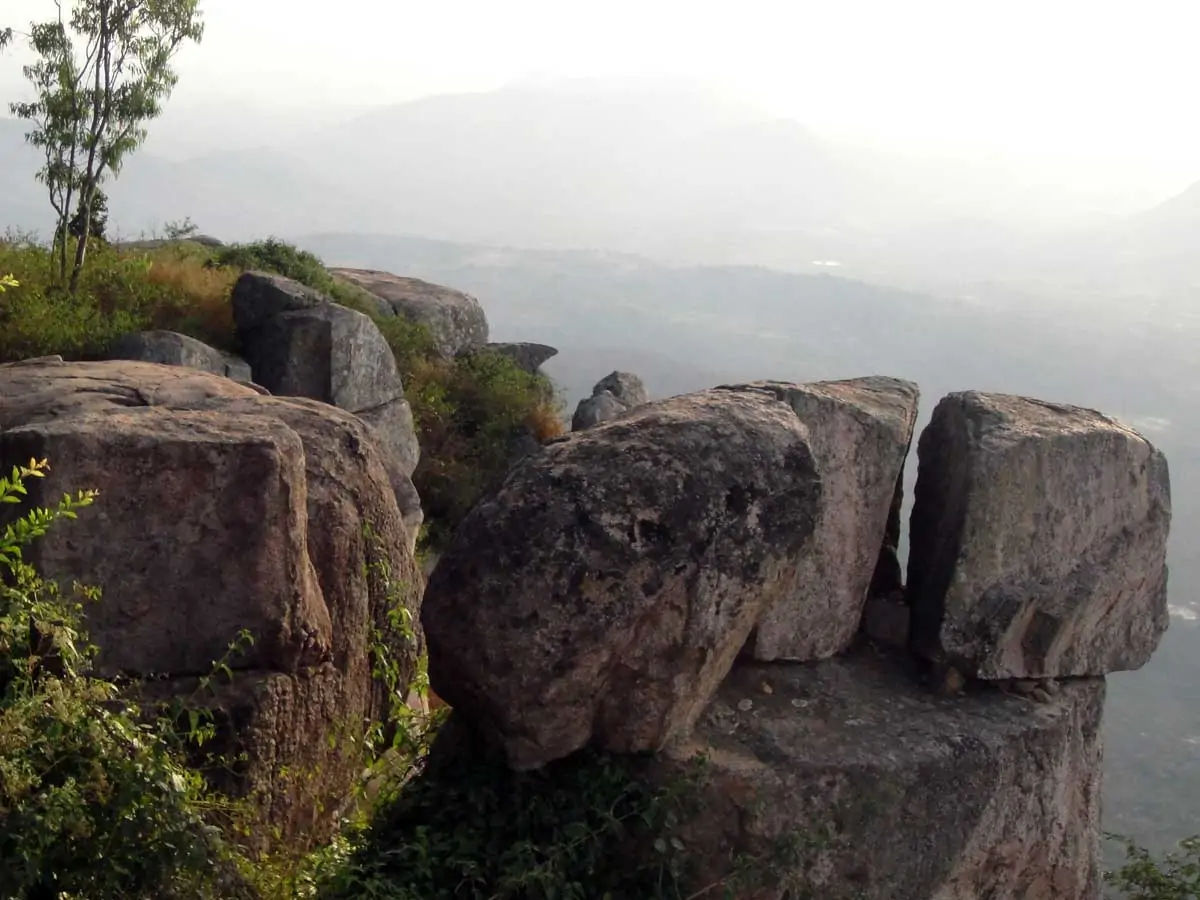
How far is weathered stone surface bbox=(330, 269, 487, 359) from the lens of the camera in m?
24.9

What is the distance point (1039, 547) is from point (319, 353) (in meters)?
12.6

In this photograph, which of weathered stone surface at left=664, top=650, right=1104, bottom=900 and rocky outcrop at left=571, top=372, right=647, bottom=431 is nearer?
weathered stone surface at left=664, top=650, right=1104, bottom=900

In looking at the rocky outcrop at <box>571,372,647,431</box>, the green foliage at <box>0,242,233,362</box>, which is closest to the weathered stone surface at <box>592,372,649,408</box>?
the rocky outcrop at <box>571,372,647,431</box>

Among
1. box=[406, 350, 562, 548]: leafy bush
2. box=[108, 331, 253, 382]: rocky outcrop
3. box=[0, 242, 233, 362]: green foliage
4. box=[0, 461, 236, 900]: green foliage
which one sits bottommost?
box=[406, 350, 562, 548]: leafy bush

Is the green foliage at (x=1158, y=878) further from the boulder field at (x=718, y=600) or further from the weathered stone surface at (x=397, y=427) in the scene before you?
the weathered stone surface at (x=397, y=427)

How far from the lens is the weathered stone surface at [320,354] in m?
17.9

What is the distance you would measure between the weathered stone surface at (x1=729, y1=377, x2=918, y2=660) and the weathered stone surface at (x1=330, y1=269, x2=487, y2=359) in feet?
57.5

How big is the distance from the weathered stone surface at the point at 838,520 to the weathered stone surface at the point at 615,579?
77cm

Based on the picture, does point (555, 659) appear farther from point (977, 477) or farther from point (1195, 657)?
point (1195, 657)

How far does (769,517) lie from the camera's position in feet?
20.6

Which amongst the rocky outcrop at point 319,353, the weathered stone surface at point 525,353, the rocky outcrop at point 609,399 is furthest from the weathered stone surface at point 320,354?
the weathered stone surface at point 525,353

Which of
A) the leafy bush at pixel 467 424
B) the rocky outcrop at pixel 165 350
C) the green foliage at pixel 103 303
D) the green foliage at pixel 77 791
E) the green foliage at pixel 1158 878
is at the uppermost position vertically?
the green foliage at pixel 103 303

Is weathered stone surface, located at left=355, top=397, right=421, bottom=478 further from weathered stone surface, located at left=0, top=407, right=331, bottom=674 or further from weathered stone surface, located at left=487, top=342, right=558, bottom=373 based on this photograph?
weathered stone surface, located at left=0, top=407, right=331, bottom=674

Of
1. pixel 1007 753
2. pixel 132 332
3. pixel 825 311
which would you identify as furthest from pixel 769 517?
pixel 825 311
